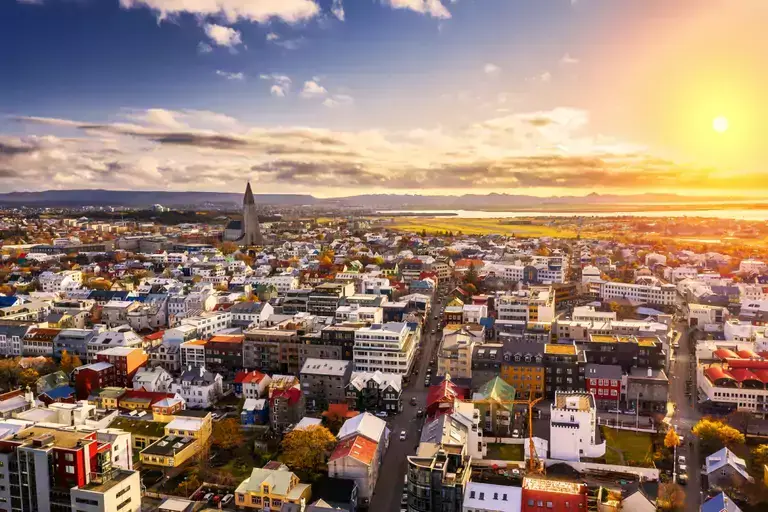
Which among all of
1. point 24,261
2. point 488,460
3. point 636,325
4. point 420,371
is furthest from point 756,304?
point 24,261

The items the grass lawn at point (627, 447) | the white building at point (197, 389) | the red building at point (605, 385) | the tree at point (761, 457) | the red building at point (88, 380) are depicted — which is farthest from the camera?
the red building at point (88, 380)

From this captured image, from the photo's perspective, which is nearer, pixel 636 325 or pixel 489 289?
pixel 636 325

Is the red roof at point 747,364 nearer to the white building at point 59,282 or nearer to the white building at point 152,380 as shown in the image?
the white building at point 152,380

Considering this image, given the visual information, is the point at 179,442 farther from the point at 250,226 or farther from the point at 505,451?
the point at 250,226

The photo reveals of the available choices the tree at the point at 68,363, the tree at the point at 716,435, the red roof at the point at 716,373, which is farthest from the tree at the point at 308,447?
the red roof at the point at 716,373

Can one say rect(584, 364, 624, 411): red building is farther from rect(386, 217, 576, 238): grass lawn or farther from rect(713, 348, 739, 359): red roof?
rect(386, 217, 576, 238): grass lawn

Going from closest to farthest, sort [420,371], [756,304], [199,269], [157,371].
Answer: [157,371] < [420,371] < [756,304] < [199,269]

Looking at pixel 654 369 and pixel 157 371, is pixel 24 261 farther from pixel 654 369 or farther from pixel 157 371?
pixel 654 369
